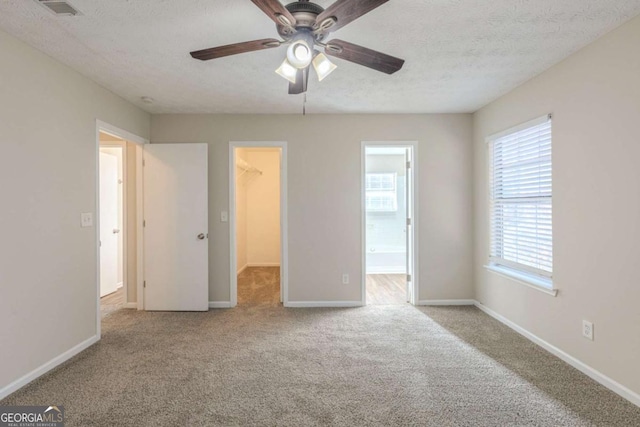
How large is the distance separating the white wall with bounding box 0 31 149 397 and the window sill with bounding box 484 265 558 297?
13.2 ft

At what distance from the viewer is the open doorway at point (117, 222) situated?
375 centimetres

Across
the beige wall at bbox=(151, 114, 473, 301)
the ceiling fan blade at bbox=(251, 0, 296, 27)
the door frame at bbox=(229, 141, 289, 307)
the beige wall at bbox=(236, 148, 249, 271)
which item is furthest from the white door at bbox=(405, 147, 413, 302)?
the beige wall at bbox=(236, 148, 249, 271)

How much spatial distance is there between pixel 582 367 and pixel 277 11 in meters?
3.13

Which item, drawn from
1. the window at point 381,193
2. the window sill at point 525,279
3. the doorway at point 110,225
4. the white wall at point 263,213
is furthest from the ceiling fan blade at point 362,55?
the white wall at point 263,213

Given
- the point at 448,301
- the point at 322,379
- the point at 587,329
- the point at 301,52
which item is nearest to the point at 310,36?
the point at 301,52

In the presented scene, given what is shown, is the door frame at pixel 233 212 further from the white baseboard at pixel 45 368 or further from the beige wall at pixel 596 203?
the beige wall at pixel 596 203

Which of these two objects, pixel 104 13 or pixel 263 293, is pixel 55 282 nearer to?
pixel 104 13

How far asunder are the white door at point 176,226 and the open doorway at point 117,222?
195 mm

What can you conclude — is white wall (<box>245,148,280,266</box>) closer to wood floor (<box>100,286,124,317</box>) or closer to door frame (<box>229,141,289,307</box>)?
wood floor (<box>100,286,124,317</box>)

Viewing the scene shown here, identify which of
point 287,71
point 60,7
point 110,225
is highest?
point 60,7

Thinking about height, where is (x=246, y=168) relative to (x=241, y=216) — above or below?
above

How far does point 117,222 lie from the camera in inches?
186

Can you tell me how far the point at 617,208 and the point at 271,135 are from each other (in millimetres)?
3272

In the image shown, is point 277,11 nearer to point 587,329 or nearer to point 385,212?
point 587,329
